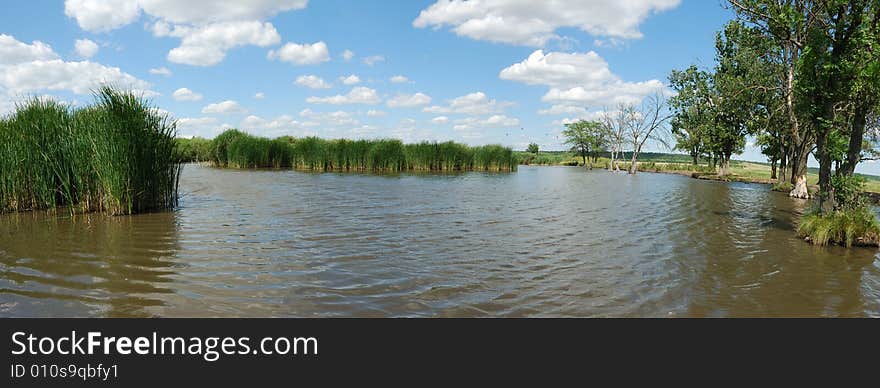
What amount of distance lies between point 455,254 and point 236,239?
159 inches

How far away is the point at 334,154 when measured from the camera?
38062mm

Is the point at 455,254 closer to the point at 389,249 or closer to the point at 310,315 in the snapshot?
the point at 389,249

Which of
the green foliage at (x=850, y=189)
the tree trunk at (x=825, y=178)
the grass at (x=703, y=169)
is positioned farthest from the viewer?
the grass at (x=703, y=169)

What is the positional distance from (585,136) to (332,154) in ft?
188

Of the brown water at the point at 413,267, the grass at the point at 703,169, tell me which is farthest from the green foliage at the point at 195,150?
the brown water at the point at 413,267

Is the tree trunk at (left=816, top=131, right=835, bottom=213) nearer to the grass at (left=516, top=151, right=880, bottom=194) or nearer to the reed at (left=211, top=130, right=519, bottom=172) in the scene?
the grass at (left=516, top=151, right=880, bottom=194)

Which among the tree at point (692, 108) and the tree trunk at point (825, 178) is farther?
the tree at point (692, 108)

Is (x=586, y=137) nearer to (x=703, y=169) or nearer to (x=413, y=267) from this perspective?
(x=703, y=169)

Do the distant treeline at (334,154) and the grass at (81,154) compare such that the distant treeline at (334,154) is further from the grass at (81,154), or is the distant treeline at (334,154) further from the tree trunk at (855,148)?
the tree trunk at (855,148)

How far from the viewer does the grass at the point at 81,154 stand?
10758 mm

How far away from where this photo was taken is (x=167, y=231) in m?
9.51

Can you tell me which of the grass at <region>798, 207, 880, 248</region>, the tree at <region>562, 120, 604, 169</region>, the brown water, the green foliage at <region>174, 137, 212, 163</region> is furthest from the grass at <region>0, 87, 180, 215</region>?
the tree at <region>562, 120, 604, 169</region>

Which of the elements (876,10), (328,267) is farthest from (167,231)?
(876,10)

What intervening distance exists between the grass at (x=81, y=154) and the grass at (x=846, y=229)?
14.6m
